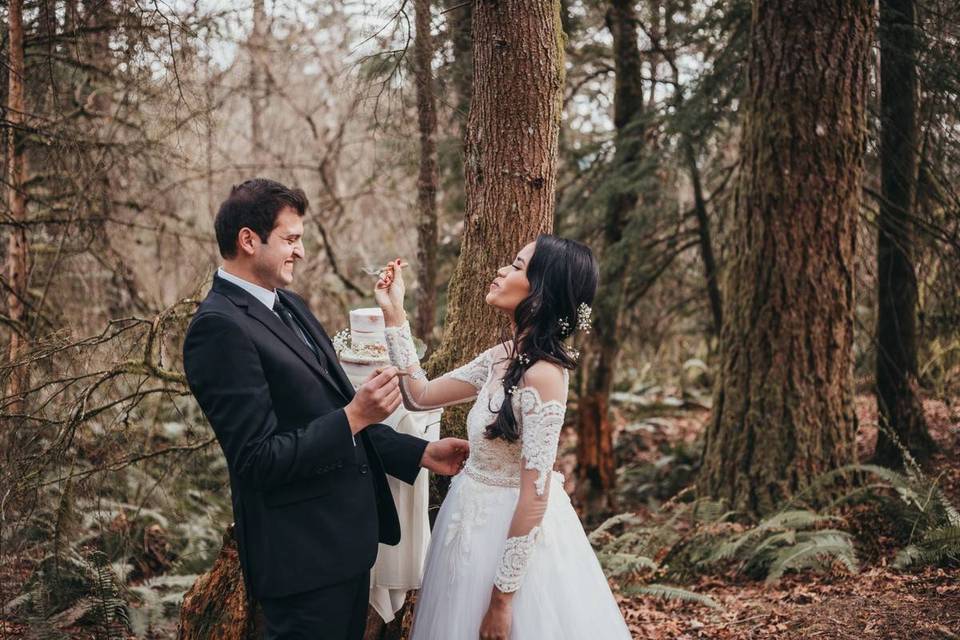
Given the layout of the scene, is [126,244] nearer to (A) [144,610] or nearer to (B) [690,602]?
(A) [144,610]

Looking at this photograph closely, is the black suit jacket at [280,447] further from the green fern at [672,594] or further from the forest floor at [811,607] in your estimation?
the green fern at [672,594]

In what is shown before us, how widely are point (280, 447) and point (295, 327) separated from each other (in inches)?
25.5

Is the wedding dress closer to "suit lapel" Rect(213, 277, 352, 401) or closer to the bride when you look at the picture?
the bride

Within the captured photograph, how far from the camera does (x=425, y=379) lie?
343cm

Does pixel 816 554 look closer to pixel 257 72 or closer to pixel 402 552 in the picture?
pixel 402 552

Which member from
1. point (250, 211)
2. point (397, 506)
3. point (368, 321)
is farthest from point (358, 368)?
point (250, 211)

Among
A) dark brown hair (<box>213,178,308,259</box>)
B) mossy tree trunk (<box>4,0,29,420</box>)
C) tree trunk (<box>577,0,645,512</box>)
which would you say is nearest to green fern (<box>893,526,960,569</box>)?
tree trunk (<box>577,0,645,512</box>)

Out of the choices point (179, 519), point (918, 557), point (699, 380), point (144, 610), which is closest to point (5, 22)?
point (144, 610)

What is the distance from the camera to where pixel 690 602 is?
5.18 metres

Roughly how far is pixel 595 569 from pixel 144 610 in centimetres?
325

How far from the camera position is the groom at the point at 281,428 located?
2.67 m

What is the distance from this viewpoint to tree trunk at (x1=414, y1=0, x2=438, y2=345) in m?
6.21

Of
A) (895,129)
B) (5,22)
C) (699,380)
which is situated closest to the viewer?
(5,22)

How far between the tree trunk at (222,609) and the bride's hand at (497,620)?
143cm
